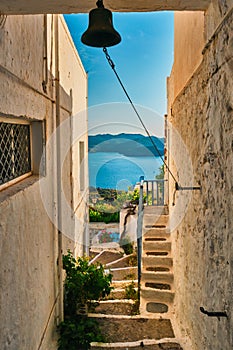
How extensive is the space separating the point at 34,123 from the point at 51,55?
1160mm

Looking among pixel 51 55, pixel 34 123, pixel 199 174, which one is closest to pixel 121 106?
pixel 51 55

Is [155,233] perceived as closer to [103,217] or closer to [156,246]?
[156,246]

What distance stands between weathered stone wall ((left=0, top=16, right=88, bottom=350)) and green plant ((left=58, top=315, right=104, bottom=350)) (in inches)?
5.6

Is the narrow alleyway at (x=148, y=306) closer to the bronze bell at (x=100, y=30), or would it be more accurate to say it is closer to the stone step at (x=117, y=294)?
the stone step at (x=117, y=294)

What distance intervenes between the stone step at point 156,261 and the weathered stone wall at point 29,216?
1.96 m

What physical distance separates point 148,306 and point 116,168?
18.4ft

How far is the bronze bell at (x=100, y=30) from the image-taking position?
2.15 metres

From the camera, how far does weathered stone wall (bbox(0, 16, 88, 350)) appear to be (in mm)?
2331

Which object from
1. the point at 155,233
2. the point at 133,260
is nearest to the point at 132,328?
the point at 155,233

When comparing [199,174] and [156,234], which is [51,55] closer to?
[199,174]

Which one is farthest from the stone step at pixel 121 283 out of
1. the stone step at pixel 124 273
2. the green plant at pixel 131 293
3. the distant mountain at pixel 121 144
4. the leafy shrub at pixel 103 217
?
the leafy shrub at pixel 103 217

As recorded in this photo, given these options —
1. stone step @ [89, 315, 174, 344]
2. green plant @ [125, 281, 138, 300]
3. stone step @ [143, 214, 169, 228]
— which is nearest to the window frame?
stone step @ [89, 315, 174, 344]

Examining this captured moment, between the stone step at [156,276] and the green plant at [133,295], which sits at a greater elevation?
the stone step at [156,276]

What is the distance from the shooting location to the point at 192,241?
3670 mm
